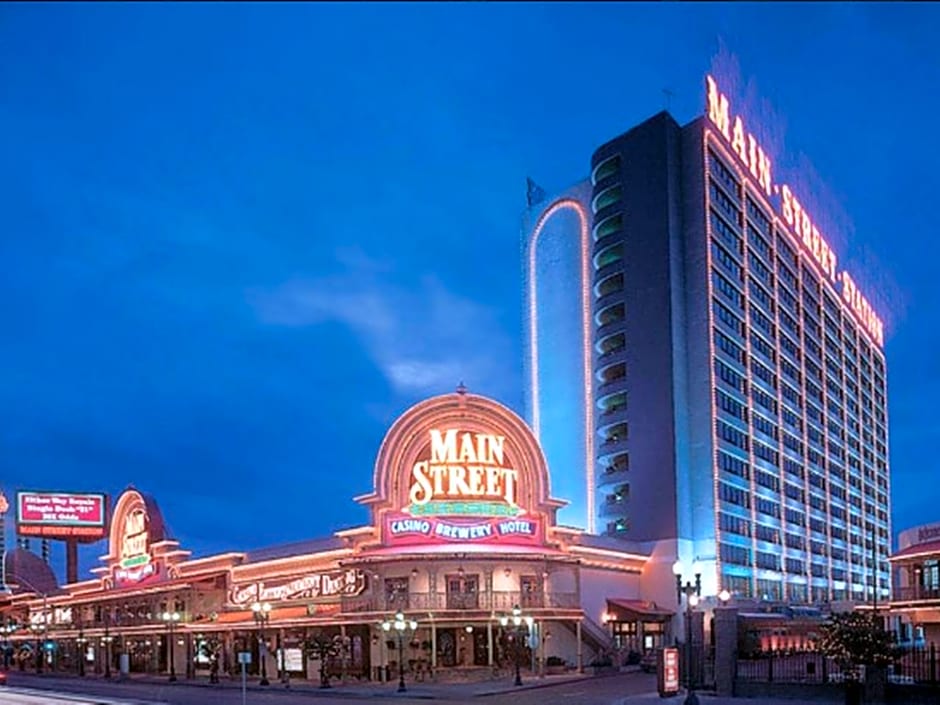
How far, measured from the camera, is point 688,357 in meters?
93.6

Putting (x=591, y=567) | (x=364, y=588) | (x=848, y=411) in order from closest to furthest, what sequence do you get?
1. (x=364, y=588)
2. (x=591, y=567)
3. (x=848, y=411)

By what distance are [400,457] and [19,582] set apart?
75.3 m

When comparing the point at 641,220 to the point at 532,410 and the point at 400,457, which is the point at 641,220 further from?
the point at 400,457

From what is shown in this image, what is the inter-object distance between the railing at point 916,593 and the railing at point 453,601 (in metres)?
18.0

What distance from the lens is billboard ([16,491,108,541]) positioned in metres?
112

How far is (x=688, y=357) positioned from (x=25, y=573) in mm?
77588

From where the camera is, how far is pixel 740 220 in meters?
103

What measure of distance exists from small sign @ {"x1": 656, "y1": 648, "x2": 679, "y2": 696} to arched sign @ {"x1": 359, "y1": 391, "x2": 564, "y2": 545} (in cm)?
1999

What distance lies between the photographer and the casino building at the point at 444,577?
6288cm

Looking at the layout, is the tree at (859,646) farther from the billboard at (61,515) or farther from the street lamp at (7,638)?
the street lamp at (7,638)

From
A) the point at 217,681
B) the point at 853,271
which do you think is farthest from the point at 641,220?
the point at 853,271

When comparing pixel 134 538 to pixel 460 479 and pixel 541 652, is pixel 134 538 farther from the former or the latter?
pixel 541 652

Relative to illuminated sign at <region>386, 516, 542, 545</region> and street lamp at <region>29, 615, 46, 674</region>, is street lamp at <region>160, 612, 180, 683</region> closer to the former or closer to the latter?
illuminated sign at <region>386, 516, 542, 545</region>

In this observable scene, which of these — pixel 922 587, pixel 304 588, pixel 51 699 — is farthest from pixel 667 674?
pixel 304 588
